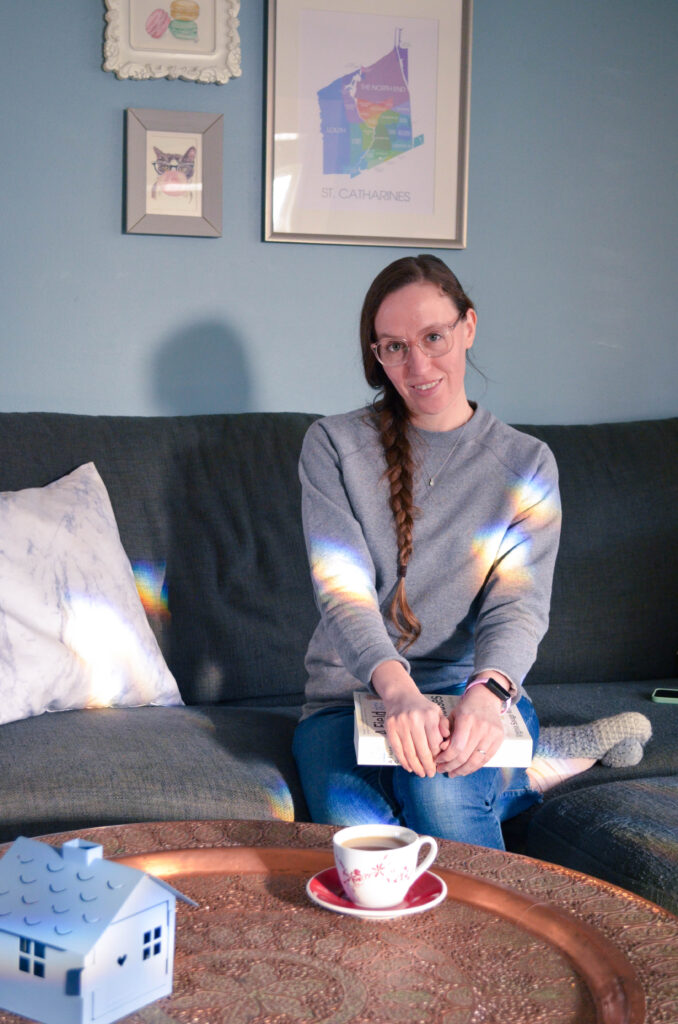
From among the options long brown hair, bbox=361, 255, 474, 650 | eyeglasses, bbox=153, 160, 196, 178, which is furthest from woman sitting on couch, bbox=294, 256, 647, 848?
eyeglasses, bbox=153, 160, 196, 178

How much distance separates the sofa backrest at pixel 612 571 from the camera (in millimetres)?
2225

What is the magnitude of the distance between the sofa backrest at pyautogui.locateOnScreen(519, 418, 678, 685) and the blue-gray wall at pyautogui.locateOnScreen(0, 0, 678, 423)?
0.37m

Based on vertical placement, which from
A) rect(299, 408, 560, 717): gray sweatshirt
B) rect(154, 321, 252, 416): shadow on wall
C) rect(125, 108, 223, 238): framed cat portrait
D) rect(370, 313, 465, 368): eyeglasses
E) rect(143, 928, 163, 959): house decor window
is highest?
rect(125, 108, 223, 238): framed cat portrait

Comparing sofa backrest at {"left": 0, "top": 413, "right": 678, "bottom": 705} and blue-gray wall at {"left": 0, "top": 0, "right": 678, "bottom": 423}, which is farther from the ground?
blue-gray wall at {"left": 0, "top": 0, "right": 678, "bottom": 423}

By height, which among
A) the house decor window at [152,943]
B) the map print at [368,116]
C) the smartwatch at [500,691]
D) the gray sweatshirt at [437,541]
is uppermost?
the map print at [368,116]

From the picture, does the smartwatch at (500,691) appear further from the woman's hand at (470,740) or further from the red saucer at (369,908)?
the red saucer at (369,908)

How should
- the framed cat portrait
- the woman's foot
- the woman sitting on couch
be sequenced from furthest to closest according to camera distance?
the framed cat portrait
the woman's foot
the woman sitting on couch

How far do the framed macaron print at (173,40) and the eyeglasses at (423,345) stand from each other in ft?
3.18

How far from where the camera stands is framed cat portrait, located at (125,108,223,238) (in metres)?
2.33

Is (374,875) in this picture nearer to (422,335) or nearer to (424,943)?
(424,943)

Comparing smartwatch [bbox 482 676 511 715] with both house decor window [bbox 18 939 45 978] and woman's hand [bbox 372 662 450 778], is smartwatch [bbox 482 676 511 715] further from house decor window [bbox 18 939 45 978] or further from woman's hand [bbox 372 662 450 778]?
house decor window [bbox 18 939 45 978]

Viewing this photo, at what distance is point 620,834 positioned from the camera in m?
1.42

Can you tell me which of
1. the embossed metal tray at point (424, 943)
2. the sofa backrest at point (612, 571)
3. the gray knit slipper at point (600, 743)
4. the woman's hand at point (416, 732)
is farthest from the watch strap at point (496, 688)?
the sofa backrest at point (612, 571)

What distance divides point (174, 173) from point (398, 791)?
146cm
